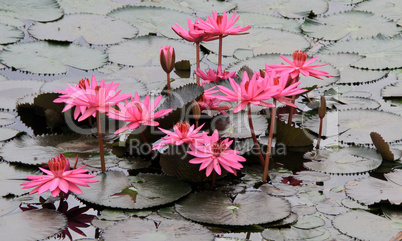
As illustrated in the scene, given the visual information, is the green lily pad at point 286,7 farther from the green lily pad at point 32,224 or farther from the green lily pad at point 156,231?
the green lily pad at point 32,224

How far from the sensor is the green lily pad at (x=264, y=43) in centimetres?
378

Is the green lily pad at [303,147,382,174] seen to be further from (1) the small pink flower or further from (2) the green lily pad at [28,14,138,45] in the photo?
(2) the green lily pad at [28,14,138,45]

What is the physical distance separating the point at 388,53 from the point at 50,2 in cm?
254

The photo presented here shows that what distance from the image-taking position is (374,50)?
373cm

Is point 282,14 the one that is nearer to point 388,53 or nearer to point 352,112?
point 388,53

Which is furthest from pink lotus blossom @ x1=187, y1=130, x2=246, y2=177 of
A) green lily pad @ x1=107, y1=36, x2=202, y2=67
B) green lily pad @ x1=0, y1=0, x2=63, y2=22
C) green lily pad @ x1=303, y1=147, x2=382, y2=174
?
green lily pad @ x1=0, y1=0, x2=63, y2=22

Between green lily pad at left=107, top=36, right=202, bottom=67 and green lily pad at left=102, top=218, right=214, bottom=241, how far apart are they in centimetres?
153

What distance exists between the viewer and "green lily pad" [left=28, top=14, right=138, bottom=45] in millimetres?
3812

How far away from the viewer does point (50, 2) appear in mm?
4254

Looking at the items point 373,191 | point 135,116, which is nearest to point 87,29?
point 135,116

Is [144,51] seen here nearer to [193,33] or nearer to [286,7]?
[193,33]

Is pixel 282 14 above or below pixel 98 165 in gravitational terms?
above

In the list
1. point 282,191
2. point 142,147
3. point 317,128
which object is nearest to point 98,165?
point 142,147

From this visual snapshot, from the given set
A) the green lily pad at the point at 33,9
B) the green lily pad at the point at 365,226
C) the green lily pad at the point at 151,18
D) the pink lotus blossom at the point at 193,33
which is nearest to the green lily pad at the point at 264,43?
the green lily pad at the point at 151,18
